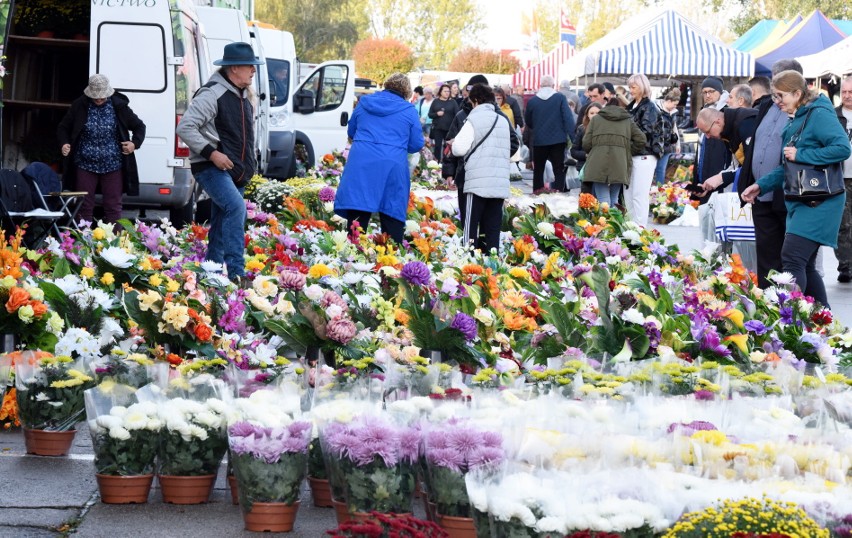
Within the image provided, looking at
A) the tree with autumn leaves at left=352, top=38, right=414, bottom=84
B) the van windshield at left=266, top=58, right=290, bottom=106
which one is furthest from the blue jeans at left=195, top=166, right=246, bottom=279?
the tree with autumn leaves at left=352, top=38, right=414, bottom=84

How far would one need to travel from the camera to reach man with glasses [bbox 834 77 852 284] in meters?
10.3

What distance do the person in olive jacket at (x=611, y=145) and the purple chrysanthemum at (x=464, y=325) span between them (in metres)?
7.61

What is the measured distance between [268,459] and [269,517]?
20 centimetres

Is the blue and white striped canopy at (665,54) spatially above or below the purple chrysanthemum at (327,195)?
above

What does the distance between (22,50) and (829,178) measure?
9143 millimetres

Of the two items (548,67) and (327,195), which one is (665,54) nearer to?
(548,67)

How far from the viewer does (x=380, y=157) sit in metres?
10.0

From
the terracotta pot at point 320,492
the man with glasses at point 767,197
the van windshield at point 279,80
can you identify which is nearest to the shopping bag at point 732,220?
the man with glasses at point 767,197

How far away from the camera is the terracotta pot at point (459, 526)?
12.6ft

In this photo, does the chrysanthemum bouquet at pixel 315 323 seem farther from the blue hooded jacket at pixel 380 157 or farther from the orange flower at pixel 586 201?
the orange flower at pixel 586 201

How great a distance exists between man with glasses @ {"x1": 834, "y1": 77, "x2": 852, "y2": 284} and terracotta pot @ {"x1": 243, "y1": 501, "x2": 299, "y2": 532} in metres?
6.88

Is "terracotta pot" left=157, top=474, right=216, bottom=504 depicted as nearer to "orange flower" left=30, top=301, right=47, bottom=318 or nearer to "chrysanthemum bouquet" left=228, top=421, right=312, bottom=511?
"chrysanthemum bouquet" left=228, top=421, right=312, bottom=511

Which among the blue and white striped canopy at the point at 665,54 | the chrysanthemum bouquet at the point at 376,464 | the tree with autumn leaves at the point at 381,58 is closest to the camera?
the chrysanthemum bouquet at the point at 376,464

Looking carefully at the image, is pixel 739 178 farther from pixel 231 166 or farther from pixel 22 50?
pixel 22 50
